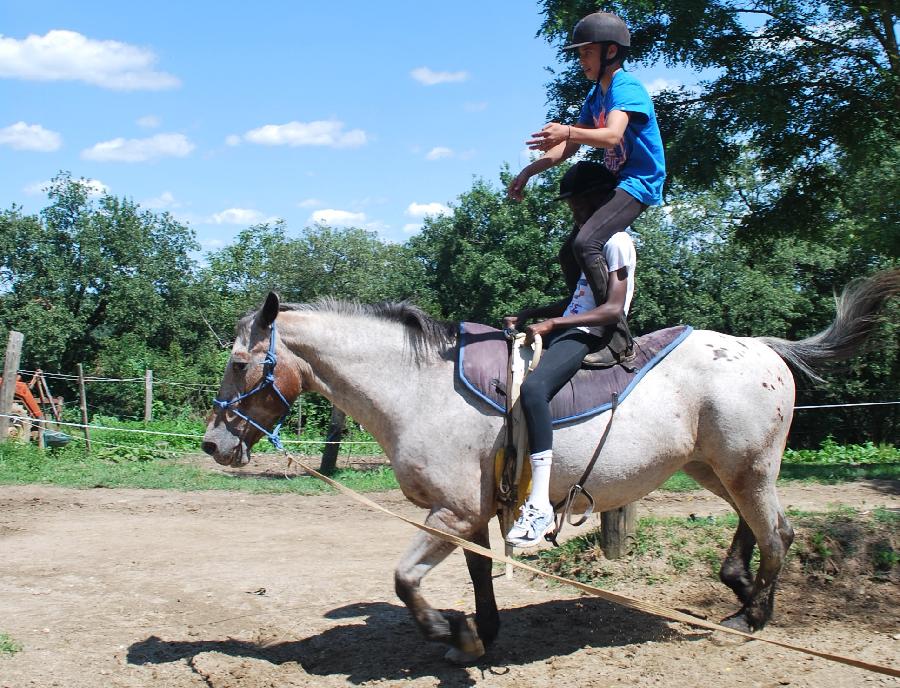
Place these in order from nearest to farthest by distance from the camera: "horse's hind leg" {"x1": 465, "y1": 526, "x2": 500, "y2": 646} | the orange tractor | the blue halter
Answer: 1. the blue halter
2. "horse's hind leg" {"x1": 465, "y1": 526, "x2": 500, "y2": 646}
3. the orange tractor

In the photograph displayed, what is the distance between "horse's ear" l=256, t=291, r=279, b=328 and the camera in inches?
170

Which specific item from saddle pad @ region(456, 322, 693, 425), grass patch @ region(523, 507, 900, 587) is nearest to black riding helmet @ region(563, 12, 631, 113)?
saddle pad @ region(456, 322, 693, 425)

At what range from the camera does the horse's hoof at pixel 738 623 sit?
4988 millimetres

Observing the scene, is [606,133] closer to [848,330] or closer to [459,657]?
[848,330]

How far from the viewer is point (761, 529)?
488 cm

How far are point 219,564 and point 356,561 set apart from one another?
4.11 feet

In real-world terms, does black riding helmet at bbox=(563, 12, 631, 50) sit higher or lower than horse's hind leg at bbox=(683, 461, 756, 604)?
higher

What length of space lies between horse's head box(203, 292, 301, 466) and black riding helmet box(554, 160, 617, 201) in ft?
6.03

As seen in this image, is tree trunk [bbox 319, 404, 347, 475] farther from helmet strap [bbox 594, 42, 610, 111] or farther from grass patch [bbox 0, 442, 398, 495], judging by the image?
helmet strap [bbox 594, 42, 610, 111]

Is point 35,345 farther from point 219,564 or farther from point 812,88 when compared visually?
point 812,88

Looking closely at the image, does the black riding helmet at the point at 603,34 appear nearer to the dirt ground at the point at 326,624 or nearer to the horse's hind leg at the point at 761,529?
the horse's hind leg at the point at 761,529

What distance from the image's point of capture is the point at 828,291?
76.3 feet

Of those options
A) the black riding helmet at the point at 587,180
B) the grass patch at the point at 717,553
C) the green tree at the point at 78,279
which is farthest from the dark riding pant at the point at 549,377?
the green tree at the point at 78,279

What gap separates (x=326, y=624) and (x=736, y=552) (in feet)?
9.35
